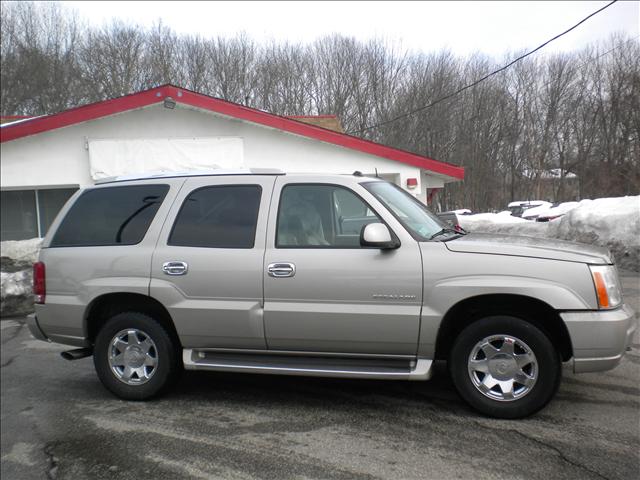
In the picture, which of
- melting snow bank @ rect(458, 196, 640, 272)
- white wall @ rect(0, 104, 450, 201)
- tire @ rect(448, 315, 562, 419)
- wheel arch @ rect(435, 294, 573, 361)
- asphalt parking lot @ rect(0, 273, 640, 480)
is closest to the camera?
asphalt parking lot @ rect(0, 273, 640, 480)

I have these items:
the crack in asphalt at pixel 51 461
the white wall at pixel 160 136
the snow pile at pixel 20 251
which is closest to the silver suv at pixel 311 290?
the crack in asphalt at pixel 51 461

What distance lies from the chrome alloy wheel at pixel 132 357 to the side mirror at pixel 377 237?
2059 mm

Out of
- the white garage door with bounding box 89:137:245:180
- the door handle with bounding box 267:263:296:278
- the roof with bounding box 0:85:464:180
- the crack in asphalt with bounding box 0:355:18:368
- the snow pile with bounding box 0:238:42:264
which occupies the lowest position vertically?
the crack in asphalt with bounding box 0:355:18:368

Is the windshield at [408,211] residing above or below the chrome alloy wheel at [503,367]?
above

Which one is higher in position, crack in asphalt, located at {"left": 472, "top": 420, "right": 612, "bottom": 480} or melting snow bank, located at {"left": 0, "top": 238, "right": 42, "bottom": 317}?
melting snow bank, located at {"left": 0, "top": 238, "right": 42, "bottom": 317}

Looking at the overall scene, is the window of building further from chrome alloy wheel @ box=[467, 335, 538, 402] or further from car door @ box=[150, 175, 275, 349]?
chrome alloy wheel @ box=[467, 335, 538, 402]

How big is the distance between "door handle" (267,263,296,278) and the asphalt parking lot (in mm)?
1114

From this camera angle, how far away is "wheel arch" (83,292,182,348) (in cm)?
443

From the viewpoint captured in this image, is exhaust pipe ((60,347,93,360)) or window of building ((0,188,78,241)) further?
window of building ((0,188,78,241))

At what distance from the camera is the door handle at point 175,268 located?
167 inches

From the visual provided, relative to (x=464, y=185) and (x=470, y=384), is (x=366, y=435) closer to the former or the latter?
(x=470, y=384)

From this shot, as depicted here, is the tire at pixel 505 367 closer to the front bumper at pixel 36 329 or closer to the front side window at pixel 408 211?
the front side window at pixel 408 211

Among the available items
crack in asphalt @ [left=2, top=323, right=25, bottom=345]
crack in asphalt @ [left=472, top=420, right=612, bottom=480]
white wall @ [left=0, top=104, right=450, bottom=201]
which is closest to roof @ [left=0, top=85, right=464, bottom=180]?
white wall @ [left=0, top=104, right=450, bottom=201]

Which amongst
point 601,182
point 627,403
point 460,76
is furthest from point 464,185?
point 627,403
